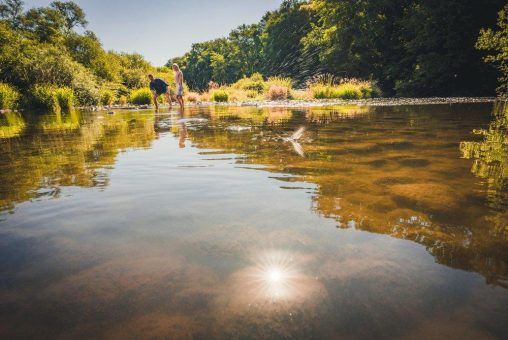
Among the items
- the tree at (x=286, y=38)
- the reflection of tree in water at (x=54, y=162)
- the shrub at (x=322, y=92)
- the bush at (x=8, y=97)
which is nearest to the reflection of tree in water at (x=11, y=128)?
the reflection of tree in water at (x=54, y=162)

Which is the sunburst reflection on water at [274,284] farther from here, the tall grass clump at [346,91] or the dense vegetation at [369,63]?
the tall grass clump at [346,91]

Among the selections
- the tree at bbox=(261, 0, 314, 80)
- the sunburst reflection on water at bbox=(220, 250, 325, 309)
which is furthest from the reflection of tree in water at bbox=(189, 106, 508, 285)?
Result: the tree at bbox=(261, 0, 314, 80)

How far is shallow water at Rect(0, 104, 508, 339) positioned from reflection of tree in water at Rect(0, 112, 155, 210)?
41mm

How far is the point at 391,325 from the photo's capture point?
1.22m

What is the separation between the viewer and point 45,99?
20484 millimetres

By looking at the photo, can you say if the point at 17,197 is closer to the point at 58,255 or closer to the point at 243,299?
the point at 58,255

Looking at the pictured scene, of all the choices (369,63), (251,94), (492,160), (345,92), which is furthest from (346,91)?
(492,160)

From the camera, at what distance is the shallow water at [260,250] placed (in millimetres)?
1264

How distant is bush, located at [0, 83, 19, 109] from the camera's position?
785 inches

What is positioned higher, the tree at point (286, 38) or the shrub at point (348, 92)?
the tree at point (286, 38)

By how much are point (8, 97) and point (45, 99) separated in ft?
7.24

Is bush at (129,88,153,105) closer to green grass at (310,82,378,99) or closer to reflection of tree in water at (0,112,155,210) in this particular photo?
green grass at (310,82,378,99)

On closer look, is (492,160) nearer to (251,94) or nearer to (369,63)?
(251,94)

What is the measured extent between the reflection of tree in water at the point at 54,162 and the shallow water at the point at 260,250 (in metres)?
0.04
